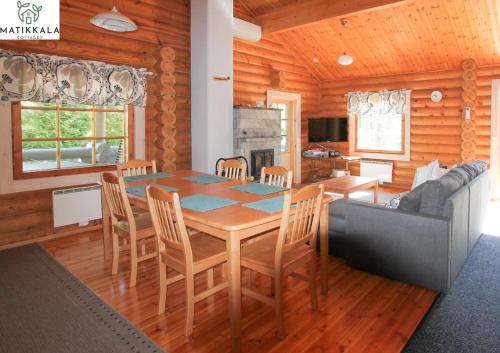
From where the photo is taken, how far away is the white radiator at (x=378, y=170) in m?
7.38

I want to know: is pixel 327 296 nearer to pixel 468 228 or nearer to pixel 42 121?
pixel 468 228

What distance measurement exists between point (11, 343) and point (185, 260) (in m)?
1.14

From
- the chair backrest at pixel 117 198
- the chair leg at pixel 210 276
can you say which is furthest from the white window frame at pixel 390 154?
the chair backrest at pixel 117 198

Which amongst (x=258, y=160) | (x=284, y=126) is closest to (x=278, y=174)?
(x=258, y=160)

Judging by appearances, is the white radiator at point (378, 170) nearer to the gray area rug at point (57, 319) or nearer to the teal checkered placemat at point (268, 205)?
the teal checkered placemat at point (268, 205)

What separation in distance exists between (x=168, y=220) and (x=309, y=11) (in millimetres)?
4628

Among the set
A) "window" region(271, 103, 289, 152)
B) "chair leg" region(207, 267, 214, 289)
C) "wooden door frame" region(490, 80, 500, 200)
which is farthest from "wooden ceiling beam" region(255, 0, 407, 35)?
"chair leg" region(207, 267, 214, 289)

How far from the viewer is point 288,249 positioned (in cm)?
228

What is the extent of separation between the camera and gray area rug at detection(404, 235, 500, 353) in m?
2.19

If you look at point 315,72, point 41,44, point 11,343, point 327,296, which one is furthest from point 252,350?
point 315,72

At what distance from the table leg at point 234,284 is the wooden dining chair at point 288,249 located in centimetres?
22

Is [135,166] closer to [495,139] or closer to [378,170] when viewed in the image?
[378,170]

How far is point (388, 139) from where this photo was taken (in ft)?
25.1

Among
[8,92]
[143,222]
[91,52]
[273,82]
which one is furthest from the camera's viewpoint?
[273,82]
